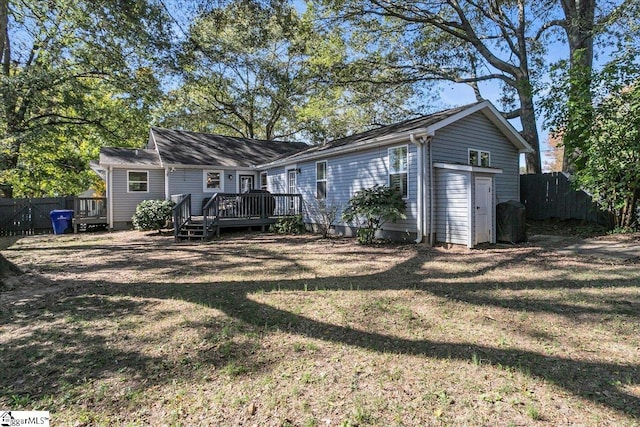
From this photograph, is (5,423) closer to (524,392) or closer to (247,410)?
(247,410)

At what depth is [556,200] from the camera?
39.3ft

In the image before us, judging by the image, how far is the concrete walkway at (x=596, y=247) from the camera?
23.2ft

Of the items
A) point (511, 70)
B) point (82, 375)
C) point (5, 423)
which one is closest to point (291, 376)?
point (82, 375)

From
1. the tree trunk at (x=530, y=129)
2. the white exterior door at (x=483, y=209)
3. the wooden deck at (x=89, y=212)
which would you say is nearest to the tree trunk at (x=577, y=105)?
the tree trunk at (x=530, y=129)

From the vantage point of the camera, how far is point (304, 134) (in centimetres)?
2891

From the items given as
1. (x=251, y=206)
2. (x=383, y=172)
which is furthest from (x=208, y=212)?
(x=383, y=172)

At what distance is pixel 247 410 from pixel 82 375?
1.53 m

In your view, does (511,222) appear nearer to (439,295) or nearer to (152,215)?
(439,295)

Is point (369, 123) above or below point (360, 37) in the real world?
below

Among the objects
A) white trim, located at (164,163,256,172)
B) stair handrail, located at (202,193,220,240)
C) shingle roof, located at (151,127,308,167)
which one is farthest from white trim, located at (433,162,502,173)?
white trim, located at (164,163,256,172)

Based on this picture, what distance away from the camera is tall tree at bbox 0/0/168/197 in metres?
8.16

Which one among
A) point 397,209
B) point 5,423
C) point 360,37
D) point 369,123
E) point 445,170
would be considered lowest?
point 5,423

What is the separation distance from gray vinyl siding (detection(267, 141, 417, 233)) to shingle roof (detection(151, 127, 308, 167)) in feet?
12.2

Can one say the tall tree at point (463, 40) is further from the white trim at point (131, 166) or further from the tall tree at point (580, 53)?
the white trim at point (131, 166)
